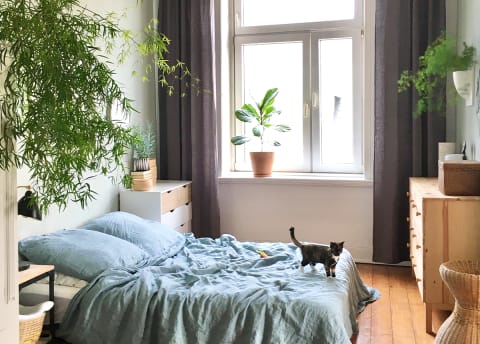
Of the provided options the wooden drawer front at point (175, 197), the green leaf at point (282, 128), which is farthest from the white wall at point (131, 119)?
the green leaf at point (282, 128)

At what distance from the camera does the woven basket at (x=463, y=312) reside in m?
2.42

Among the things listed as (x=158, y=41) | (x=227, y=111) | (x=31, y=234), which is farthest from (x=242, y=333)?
(x=227, y=111)

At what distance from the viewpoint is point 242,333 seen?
246 cm

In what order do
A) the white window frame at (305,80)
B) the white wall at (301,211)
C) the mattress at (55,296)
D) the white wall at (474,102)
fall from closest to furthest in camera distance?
the mattress at (55,296), the white wall at (474,102), the white window frame at (305,80), the white wall at (301,211)

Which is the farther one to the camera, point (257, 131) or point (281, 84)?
point (281, 84)

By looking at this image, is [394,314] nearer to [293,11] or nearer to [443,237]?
[443,237]

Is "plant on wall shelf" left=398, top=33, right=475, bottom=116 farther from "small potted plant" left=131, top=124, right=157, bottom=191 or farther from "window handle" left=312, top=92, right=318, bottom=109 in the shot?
"small potted plant" left=131, top=124, right=157, bottom=191

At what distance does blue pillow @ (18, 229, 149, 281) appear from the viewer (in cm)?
291

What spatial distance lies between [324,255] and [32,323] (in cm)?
151

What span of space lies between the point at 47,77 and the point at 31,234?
1.98 m

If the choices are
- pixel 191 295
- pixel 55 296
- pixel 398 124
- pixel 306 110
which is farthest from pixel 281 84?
pixel 55 296

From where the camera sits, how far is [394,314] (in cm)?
339

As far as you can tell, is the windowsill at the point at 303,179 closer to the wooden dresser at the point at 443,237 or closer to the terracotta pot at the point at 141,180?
the terracotta pot at the point at 141,180

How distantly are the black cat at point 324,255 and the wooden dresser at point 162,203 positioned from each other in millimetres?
1550
